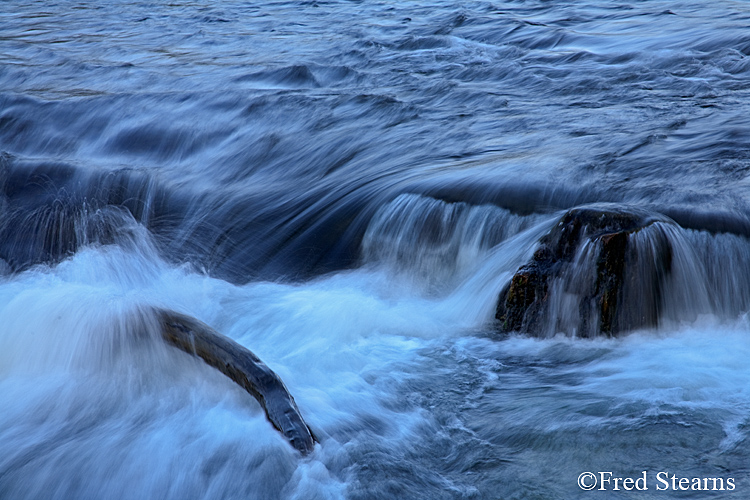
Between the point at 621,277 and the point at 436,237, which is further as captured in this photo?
the point at 436,237

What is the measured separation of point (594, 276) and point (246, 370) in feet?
6.52

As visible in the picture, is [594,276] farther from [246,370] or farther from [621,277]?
[246,370]

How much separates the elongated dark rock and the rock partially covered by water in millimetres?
1583

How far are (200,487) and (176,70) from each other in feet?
27.7

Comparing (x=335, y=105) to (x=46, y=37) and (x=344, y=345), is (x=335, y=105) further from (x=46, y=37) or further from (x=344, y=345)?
(x=46, y=37)

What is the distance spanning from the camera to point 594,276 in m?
3.98

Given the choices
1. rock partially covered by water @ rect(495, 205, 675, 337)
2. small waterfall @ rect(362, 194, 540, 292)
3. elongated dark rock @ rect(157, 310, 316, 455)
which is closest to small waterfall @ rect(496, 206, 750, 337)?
rock partially covered by water @ rect(495, 205, 675, 337)

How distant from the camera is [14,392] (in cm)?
366

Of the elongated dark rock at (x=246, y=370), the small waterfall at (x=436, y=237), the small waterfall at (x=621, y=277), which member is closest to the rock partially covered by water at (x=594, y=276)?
the small waterfall at (x=621, y=277)

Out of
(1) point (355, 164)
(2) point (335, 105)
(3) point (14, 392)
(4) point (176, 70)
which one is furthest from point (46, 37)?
(3) point (14, 392)

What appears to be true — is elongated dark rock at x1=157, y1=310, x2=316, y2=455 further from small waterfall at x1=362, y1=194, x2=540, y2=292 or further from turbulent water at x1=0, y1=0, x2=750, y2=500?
small waterfall at x1=362, y1=194, x2=540, y2=292

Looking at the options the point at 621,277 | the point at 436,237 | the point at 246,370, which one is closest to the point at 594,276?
the point at 621,277

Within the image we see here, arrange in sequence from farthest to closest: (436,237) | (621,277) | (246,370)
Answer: (436,237) → (621,277) → (246,370)

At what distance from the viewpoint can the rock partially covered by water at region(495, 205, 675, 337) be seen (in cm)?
397
